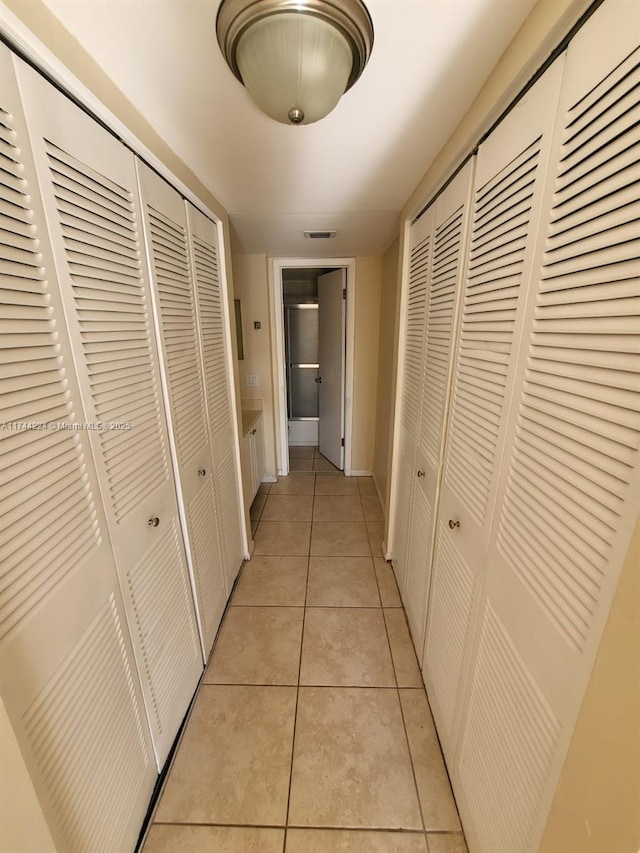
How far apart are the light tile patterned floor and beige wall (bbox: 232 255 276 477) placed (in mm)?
1603

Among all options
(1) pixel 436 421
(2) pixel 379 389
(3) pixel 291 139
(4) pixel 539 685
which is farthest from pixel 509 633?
(2) pixel 379 389

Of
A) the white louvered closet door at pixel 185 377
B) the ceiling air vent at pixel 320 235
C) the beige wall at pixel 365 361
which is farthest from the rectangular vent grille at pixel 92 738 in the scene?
the beige wall at pixel 365 361

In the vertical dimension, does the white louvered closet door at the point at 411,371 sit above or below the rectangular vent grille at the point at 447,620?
above

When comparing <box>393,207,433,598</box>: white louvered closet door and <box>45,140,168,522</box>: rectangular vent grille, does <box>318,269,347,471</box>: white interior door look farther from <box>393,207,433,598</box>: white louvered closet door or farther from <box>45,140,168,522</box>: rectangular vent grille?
<box>45,140,168,522</box>: rectangular vent grille

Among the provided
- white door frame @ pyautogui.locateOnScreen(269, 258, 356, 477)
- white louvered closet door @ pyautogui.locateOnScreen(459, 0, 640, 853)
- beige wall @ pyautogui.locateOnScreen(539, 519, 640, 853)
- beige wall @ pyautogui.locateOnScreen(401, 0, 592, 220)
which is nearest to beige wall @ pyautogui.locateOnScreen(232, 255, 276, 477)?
white door frame @ pyautogui.locateOnScreen(269, 258, 356, 477)

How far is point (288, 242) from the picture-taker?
251 cm

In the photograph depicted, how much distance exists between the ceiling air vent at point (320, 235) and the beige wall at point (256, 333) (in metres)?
0.76

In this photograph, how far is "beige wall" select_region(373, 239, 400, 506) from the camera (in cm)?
257

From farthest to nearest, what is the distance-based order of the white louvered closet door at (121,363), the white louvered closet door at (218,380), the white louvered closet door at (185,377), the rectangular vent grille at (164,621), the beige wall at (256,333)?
the beige wall at (256,333) → the white louvered closet door at (218,380) → the white louvered closet door at (185,377) → the rectangular vent grille at (164,621) → the white louvered closet door at (121,363)

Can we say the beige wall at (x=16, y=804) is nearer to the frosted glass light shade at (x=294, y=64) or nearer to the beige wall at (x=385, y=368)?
the frosted glass light shade at (x=294, y=64)

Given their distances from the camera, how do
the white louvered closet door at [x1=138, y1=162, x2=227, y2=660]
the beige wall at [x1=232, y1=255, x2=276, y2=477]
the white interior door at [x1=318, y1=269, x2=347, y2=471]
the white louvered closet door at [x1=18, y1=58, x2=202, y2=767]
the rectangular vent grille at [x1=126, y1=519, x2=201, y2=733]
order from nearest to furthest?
the white louvered closet door at [x1=18, y1=58, x2=202, y2=767], the rectangular vent grille at [x1=126, y1=519, x2=201, y2=733], the white louvered closet door at [x1=138, y1=162, x2=227, y2=660], the beige wall at [x1=232, y1=255, x2=276, y2=477], the white interior door at [x1=318, y1=269, x2=347, y2=471]

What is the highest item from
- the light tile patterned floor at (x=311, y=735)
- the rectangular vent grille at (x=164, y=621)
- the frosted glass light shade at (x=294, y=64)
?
the frosted glass light shade at (x=294, y=64)

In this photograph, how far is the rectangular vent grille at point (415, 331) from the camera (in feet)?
5.13

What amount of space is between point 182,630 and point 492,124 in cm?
201
